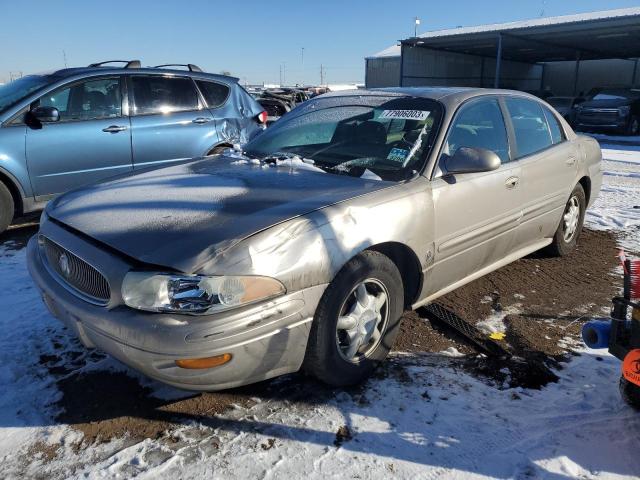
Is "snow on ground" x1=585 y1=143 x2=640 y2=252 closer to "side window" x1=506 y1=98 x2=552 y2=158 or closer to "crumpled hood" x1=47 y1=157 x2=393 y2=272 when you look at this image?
"side window" x1=506 y1=98 x2=552 y2=158

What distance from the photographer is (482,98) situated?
3.70 metres

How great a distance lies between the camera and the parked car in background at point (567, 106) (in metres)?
18.5

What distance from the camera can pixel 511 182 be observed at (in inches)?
144

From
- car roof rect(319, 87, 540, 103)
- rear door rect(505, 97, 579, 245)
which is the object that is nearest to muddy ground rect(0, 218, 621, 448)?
rear door rect(505, 97, 579, 245)

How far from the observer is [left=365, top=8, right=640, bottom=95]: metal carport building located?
2064 centimetres

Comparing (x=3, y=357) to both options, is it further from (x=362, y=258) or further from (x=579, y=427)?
(x=579, y=427)

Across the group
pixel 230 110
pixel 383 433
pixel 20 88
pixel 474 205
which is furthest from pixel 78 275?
pixel 230 110

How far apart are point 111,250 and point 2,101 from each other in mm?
4023

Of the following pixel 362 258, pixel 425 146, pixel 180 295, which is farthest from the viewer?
pixel 425 146

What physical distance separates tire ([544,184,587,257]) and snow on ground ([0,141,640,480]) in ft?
6.15

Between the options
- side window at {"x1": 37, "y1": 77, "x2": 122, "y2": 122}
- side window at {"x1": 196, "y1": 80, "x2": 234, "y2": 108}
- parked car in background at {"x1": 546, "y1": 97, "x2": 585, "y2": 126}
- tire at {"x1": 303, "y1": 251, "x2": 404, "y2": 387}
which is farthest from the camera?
parked car in background at {"x1": 546, "y1": 97, "x2": 585, "y2": 126}

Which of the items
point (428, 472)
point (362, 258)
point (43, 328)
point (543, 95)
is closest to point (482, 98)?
point (362, 258)

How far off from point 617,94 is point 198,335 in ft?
65.7

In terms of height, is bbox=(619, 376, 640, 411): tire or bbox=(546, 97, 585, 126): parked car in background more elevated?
bbox=(546, 97, 585, 126): parked car in background
